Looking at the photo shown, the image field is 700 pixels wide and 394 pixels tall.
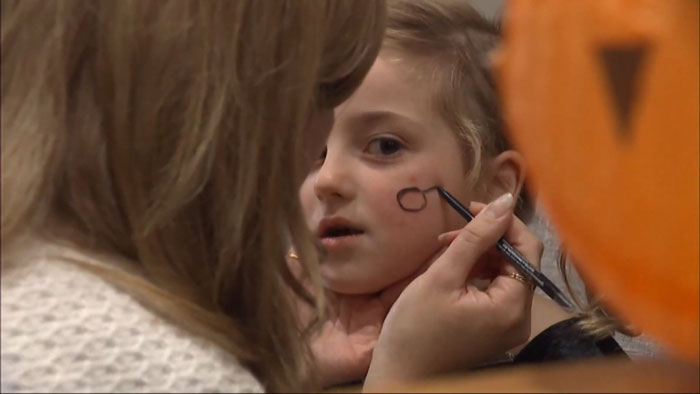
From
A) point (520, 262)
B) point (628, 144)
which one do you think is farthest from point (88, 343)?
point (520, 262)

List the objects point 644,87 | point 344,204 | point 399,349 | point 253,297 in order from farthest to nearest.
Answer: point 344,204
point 399,349
point 253,297
point 644,87

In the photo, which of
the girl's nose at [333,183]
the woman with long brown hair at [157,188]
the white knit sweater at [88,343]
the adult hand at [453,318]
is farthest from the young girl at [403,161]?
the white knit sweater at [88,343]

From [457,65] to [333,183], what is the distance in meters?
0.18

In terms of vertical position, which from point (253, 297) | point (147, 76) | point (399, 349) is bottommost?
point (399, 349)

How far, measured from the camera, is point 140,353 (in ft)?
1.35

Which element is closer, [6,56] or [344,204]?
[6,56]

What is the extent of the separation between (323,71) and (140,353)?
216 millimetres

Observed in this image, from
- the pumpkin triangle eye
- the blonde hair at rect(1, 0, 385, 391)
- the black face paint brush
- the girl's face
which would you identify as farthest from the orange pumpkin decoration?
the girl's face

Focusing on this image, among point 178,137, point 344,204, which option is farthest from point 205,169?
point 344,204

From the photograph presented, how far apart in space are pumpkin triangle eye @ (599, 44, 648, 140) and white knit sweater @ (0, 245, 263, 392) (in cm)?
22

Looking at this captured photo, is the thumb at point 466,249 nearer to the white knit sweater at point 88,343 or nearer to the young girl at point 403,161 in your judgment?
the young girl at point 403,161

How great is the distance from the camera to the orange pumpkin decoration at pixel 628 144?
1.30 feet

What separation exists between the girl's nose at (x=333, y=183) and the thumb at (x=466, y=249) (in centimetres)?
13

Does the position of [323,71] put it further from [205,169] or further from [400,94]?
[400,94]
